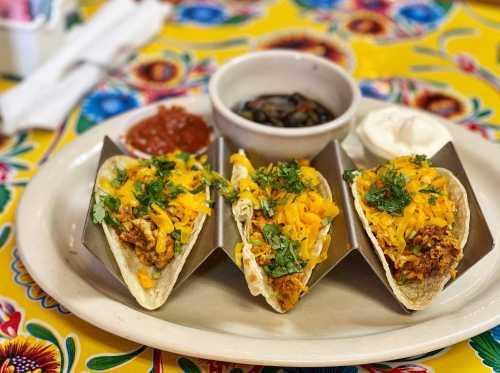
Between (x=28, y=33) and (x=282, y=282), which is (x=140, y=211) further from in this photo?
(x=28, y=33)

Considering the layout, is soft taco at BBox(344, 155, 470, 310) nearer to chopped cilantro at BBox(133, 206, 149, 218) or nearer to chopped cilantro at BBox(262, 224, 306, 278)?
chopped cilantro at BBox(262, 224, 306, 278)

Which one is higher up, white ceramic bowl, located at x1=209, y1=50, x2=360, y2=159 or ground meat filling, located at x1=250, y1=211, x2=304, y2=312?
white ceramic bowl, located at x1=209, y1=50, x2=360, y2=159

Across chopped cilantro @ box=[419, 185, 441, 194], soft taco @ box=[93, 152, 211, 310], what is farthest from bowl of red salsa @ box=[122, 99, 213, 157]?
chopped cilantro @ box=[419, 185, 441, 194]

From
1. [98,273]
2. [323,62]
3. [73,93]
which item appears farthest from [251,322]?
[73,93]

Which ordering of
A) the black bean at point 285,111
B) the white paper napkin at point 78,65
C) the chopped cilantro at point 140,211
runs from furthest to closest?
the white paper napkin at point 78,65
the black bean at point 285,111
the chopped cilantro at point 140,211

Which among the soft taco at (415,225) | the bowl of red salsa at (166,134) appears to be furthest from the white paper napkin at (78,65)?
the soft taco at (415,225)

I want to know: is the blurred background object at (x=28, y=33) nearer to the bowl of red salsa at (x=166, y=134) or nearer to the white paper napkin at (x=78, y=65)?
the white paper napkin at (x=78, y=65)
